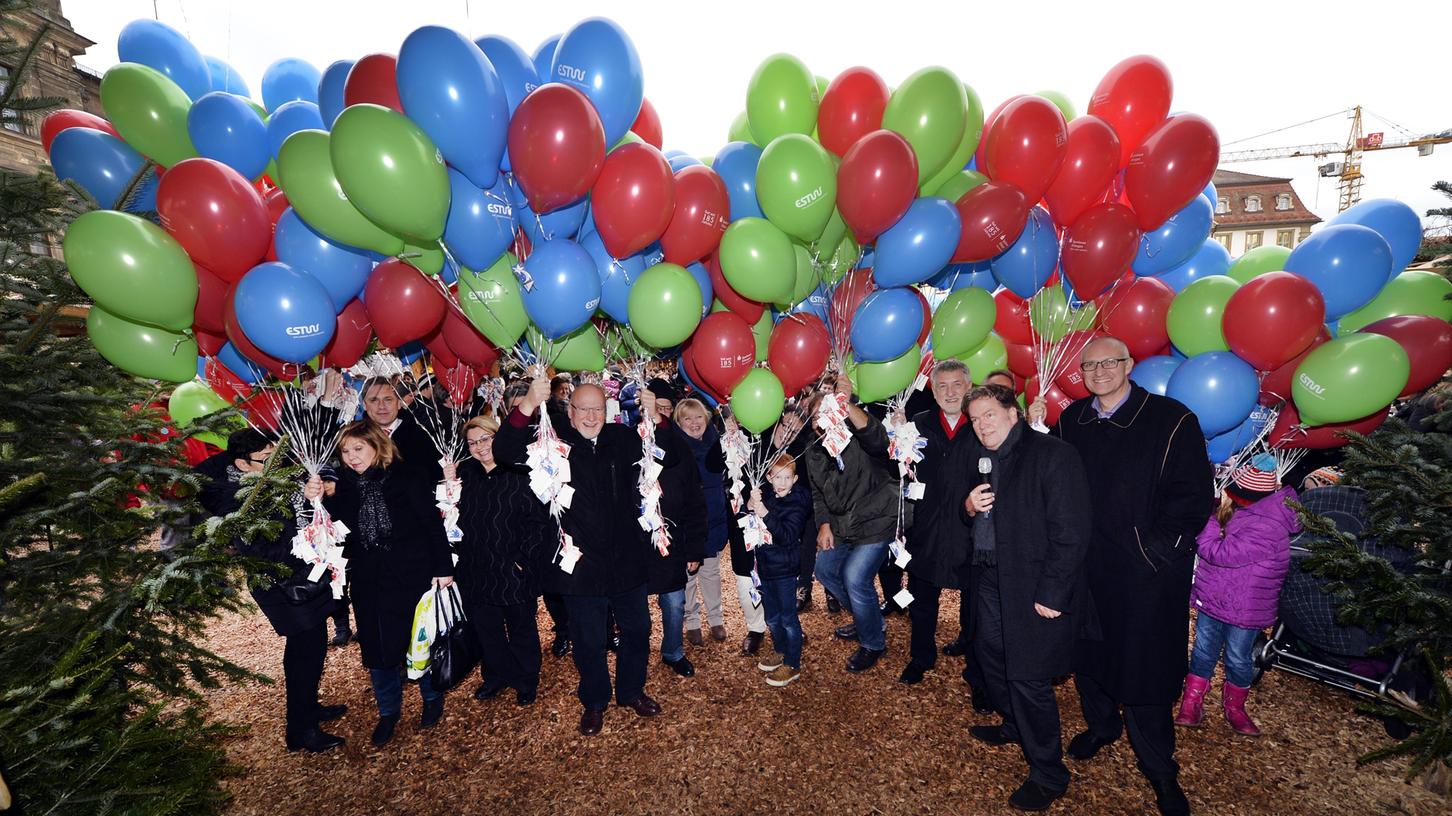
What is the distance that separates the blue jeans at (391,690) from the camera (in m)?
3.60

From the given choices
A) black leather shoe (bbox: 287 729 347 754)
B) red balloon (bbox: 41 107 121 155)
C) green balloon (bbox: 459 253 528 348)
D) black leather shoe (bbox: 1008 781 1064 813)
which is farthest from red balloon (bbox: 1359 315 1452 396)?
red balloon (bbox: 41 107 121 155)

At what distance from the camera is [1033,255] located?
3713 mm

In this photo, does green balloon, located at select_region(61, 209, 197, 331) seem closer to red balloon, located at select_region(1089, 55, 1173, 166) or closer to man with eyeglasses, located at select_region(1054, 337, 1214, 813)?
man with eyeglasses, located at select_region(1054, 337, 1214, 813)

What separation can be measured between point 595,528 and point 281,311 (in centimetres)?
187

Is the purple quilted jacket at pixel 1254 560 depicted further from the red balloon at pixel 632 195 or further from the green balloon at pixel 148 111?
the green balloon at pixel 148 111

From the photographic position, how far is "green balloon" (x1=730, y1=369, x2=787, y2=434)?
3705 millimetres

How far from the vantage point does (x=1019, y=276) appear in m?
3.78

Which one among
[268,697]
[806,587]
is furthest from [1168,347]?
[268,697]

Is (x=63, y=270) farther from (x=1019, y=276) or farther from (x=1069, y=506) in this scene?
(x=1019, y=276)

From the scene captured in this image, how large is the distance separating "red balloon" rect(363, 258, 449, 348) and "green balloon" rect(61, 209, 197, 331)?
2.47 ft

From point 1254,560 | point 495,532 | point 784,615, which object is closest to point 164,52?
point 495,532

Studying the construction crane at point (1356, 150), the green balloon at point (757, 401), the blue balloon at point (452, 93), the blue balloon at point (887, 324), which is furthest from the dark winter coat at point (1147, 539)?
the construction crane at point (1356, 150)

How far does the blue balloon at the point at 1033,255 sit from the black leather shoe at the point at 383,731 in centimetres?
476

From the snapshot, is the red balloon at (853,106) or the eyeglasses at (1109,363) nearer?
the eyeglasses at (1109,363)
